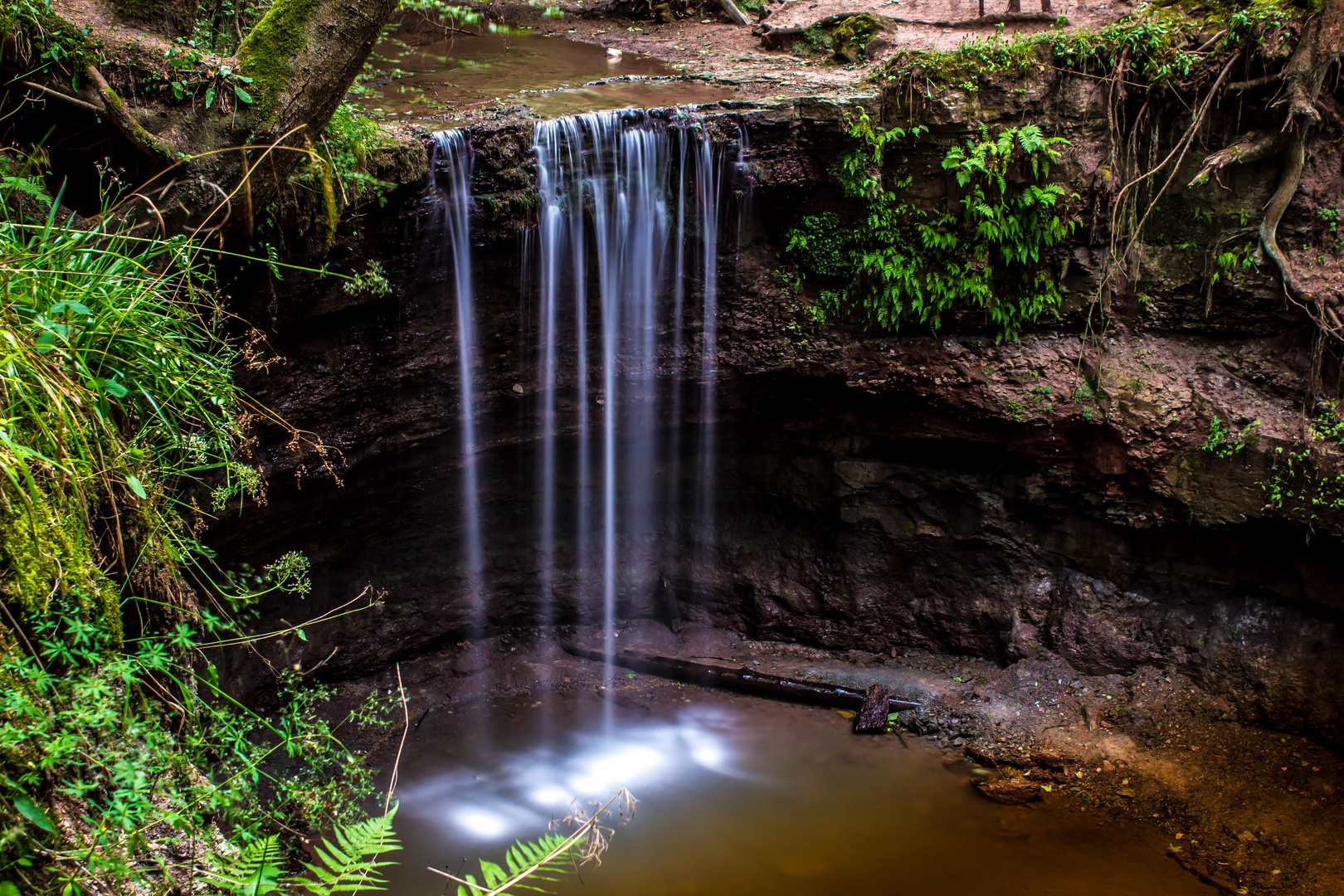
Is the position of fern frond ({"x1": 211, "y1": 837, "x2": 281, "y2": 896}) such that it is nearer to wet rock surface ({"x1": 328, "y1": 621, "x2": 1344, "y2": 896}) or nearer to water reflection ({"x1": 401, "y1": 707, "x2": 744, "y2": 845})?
water reflection ({"x1": 401, "y1": 707, "x2": 744, "y2": 845})

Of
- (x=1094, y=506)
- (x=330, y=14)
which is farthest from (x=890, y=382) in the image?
(x=330, y=14)

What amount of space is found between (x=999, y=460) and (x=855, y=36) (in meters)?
5.23

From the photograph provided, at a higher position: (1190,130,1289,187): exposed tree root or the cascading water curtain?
(1190,130,1289,187): exposed tree root

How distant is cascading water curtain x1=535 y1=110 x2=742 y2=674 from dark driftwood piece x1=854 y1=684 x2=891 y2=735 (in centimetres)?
217

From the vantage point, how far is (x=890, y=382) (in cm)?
680

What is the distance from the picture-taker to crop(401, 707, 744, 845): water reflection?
5457 millimetres

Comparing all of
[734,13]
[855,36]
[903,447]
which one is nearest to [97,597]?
[903,447]

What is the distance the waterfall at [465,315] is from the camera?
19.3 ft

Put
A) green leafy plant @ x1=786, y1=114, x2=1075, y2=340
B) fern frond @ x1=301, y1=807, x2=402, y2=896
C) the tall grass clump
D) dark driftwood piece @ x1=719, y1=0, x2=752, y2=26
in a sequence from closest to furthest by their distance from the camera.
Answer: the tall grass clump → fern frond @ x1=301, y1=807, x2=402, y2=896 → green leafy plant @ x1=786, y1=114, x2=1075, y2=340 → dark driftwood piece @ x1=719, y1=0, x2=752, y2=26

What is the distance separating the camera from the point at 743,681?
7.05 meters

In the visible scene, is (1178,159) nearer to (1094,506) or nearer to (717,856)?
(1094,506)

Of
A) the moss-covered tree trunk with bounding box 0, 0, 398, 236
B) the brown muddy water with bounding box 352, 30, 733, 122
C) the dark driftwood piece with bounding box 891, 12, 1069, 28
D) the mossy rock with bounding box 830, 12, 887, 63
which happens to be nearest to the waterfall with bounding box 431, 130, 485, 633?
the brown muddy water with bounding box 352, 30, 733, 122

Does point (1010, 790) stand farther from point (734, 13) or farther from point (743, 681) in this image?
point (734, 13)

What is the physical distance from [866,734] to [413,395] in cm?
469
